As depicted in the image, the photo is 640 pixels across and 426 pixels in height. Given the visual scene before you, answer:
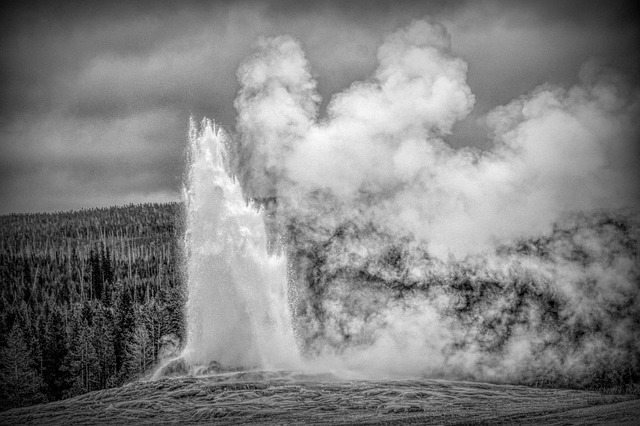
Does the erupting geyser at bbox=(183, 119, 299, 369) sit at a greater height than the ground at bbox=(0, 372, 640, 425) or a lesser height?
greater

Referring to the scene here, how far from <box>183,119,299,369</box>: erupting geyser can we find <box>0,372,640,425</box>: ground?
4031 mm

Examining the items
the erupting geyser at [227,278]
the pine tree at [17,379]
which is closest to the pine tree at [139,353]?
the pine tree at [17,379]

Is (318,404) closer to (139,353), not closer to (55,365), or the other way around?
(139,353)

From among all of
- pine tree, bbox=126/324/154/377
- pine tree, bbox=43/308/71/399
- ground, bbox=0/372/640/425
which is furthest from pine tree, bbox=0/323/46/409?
ground, bbox=0/372/640/425

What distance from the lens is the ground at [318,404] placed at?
35.9 m

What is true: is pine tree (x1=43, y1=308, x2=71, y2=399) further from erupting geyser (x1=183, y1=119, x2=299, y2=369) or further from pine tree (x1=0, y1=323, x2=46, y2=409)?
erupting geyser (x1=183, y1=119, x2=299, y2=369)

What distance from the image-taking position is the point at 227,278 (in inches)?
2080

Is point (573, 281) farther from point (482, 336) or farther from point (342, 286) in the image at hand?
point (342, 286)

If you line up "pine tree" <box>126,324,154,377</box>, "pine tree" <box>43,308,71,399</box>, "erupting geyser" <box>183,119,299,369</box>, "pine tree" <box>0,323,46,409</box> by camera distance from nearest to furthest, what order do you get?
"erupting geyser" <box>183,119,299,369</box>
"pine tree" <box>0,323,46,409</box>
"pine tree" <box>43,308,71,399</box>
"pine tree" <box>126,324,154,377</box>

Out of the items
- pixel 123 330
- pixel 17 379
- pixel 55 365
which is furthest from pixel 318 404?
pixel 123 330

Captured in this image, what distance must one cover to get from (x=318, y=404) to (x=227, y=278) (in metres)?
15.1

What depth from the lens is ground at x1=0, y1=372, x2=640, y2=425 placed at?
3594 centimetres

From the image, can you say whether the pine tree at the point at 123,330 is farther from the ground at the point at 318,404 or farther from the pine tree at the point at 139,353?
the ground at the point at 318,404

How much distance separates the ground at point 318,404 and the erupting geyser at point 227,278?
4.03 m
